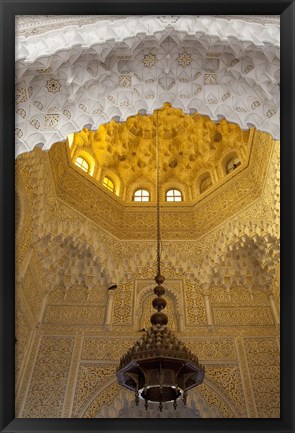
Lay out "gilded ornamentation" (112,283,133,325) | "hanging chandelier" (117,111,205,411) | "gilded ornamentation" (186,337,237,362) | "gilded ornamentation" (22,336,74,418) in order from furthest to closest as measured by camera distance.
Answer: "gilded ornamentation" (112,283,133,325), "gilded ornamentation" (186,337,237,362), "gilded ornamentation" (22,336,74,418), "hanging chandelier" (117,111,205,411)

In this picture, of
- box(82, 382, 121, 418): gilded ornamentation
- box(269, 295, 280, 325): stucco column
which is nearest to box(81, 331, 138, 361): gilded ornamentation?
box(82, 382, 121, 418): gilded ornamentation

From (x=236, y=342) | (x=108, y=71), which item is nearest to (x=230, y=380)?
(x=236, y=342)

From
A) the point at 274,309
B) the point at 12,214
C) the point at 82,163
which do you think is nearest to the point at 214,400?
the point at 274,309

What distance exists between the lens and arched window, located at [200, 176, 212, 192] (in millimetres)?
8172

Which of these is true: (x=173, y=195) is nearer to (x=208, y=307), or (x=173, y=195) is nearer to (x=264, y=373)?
(x=208, y=307)

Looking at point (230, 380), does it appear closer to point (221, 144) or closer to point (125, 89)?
point (221, 144)

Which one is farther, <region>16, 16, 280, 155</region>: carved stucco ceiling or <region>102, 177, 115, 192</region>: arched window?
<region>102, 177, 115, 192</region>: arched window

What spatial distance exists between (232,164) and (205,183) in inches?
19.5

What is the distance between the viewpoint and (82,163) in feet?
25.9

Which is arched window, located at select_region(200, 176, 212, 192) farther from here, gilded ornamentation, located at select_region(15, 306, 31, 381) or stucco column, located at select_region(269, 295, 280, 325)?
gilded ornamentation, located at select_region(15, 306, 31, 381)

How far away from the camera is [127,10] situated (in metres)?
2.73

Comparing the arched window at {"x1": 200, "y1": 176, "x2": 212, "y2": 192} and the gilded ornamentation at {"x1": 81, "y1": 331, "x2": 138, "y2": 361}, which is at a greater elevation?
the arched window at {"x1": 200, "y1": 176, "x2": 212, "y2": 192}

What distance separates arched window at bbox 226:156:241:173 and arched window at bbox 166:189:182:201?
739mm

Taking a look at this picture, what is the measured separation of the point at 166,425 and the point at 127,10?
1631 mm
